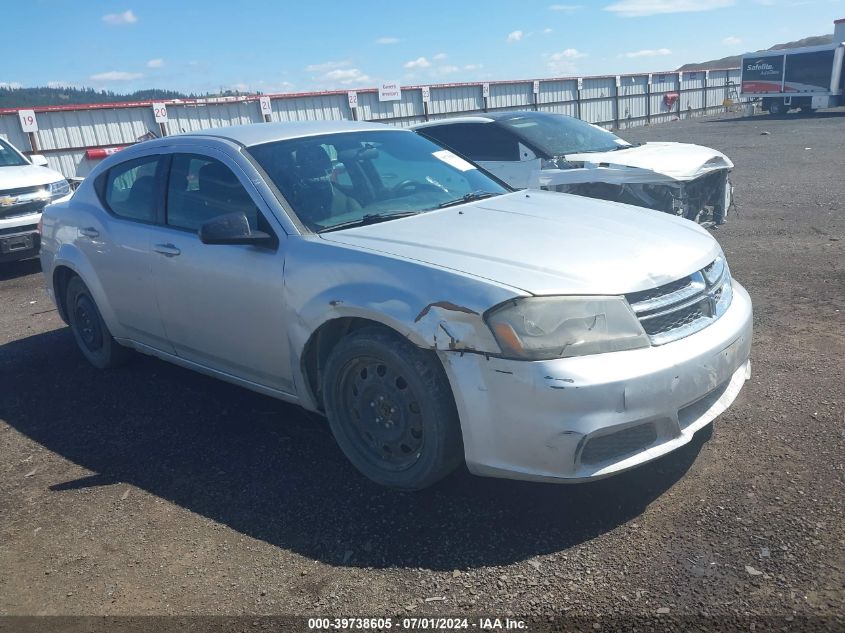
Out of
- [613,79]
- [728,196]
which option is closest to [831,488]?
[728,196]

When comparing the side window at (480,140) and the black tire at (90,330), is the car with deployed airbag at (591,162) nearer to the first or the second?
the side window at (480,140)

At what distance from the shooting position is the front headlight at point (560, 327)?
A: 2793 mm

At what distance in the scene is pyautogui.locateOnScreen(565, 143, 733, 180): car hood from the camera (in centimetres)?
741

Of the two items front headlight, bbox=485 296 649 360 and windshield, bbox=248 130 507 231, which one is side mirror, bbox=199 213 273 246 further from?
front headlight, bbox=485 296 649 360

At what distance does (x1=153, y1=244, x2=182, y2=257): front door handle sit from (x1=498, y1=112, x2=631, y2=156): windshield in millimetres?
5134

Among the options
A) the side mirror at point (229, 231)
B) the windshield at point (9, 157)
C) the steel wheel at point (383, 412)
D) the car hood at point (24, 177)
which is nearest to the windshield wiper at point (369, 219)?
the side mirror at point (229, 231)

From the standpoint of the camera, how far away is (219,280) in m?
3.88

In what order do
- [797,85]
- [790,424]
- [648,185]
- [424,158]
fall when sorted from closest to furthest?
[790,424]
[424,158]
[648,185]
[797,85]

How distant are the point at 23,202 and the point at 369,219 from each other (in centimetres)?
776

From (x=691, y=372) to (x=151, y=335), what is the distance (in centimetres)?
330

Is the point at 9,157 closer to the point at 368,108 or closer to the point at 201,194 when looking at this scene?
the point at 201,194

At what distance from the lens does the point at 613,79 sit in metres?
32.5

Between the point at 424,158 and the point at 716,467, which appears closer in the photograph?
the point at 716,467

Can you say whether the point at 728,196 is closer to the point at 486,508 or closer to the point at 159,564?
the point at 486,508
